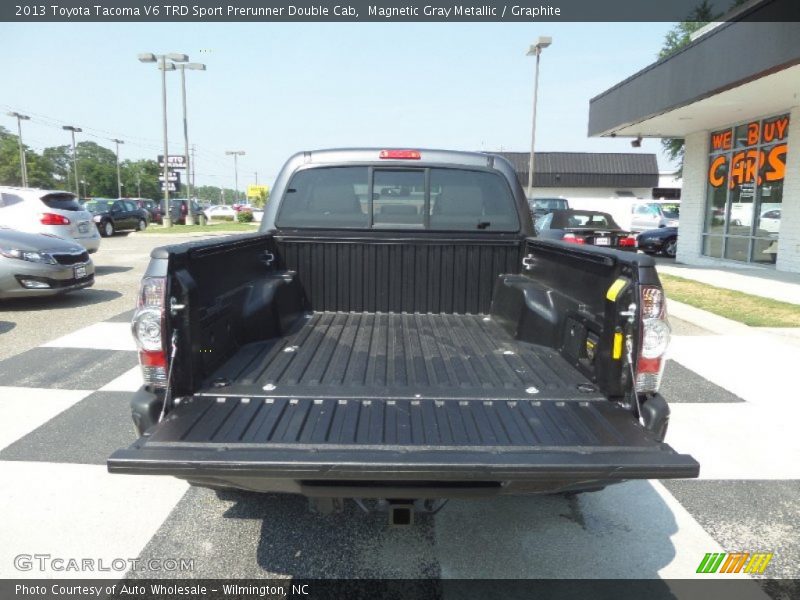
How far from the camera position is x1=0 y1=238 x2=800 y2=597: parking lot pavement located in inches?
108

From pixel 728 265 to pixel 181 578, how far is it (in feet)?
53.8

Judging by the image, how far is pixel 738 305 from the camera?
9570 millimetres

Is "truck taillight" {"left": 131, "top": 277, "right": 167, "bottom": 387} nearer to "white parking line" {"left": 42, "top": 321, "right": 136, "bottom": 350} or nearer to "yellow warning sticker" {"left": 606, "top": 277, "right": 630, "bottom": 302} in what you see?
"yellow warning sticker" {"left": 606, "top": 277, "right": 630, "bottom": 302}

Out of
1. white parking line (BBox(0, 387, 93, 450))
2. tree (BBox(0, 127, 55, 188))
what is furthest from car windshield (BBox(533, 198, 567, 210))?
tree (BBox(0, 127, 55, 188))

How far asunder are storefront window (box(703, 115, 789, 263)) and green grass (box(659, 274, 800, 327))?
3.97 meters

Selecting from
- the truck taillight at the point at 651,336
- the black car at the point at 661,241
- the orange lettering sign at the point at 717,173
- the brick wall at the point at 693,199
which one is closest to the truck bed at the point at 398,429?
the truck taillight at the point at 651,336

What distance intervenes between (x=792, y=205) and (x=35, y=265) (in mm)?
15249

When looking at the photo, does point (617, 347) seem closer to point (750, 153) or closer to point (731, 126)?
point (750, 153)

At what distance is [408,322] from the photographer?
4129mm

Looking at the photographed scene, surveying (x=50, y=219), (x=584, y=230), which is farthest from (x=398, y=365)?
(x=50, y=219)

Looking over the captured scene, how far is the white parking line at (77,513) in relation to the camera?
9.11ft

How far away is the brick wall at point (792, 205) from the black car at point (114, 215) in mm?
24906

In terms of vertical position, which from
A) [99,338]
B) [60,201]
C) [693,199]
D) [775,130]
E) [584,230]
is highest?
[775,130]

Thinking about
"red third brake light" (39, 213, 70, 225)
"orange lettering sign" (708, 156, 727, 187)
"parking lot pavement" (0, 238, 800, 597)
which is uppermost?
→ "orange lettering sign" (708, 156, 727, 187)
